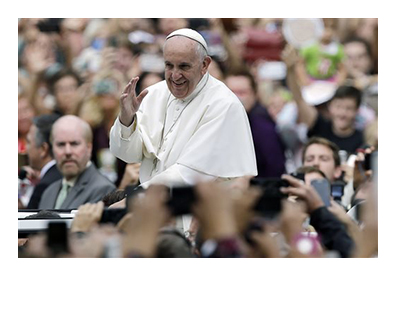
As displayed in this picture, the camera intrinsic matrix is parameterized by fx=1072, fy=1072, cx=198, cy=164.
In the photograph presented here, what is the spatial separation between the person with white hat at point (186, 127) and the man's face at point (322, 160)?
2.14 meters

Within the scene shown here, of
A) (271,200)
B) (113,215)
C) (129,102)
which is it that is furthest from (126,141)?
(271,200)

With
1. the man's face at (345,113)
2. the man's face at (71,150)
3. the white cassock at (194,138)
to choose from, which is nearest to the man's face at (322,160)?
the man's face at (345,113)

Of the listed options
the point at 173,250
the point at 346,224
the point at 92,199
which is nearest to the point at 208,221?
the point at 173,250

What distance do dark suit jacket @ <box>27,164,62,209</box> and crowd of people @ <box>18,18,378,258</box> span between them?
2cm

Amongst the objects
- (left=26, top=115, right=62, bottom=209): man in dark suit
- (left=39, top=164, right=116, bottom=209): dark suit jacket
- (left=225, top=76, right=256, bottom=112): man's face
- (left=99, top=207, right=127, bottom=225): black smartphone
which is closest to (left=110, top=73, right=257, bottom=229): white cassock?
(left=99, top=207, right=127, bottom=225): black smartphone

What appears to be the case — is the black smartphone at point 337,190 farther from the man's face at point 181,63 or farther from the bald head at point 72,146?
the bald head at point 72,146

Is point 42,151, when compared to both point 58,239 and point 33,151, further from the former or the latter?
point 58,239

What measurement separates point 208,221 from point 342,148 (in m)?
5.24

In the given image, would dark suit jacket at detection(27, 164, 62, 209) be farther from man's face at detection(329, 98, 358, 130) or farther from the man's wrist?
man's face at detection(329, 98, 358, 130)

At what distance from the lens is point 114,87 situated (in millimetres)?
12250

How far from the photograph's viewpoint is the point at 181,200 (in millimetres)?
6020

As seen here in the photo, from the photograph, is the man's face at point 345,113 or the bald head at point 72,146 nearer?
the bald head at point 72,146

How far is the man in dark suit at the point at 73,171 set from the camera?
925 centimetres

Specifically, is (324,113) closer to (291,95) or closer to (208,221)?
(291,95)
